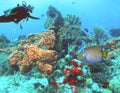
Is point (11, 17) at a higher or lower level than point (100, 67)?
higher

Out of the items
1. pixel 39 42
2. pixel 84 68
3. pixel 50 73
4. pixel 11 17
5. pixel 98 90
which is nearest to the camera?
pixel 11 17

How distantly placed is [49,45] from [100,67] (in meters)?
2.31

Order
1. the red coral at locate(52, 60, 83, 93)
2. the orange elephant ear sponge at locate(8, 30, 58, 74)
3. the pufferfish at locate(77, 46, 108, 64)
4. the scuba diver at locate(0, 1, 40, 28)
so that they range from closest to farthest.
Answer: the scuba diver at locate(0, 1, 40, 28)
the pufferfish at locate(77, 46, 108, 64)
the red coral at locate(52, 60, 83, 93)
the orange elephant ear sponge at locate(8, 30, 58, 74)

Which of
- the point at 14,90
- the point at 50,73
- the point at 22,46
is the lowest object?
the point at 14,90

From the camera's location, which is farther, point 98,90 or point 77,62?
point 77,62

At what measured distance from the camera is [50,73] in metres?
6.70

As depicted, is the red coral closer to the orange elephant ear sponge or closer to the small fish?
the small fish

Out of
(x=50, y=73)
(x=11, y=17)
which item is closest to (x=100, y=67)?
(x=50, y=73)

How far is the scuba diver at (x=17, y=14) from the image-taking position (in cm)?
256

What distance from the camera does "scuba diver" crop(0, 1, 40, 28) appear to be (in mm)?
2561

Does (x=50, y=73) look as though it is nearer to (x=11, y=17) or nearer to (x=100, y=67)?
(x=100, y=67)

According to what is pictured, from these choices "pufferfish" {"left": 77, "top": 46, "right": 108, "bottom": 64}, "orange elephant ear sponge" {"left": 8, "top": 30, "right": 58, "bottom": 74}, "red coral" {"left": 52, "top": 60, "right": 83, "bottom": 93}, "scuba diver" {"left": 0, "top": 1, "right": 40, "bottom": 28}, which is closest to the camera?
"scuba diver" {"left": 0, "top": 1, "right": 40, "bottom": 28}

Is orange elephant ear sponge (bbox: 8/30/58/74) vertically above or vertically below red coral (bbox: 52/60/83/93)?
above

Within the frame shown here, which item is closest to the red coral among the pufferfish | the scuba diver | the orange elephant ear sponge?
the pufferfish
